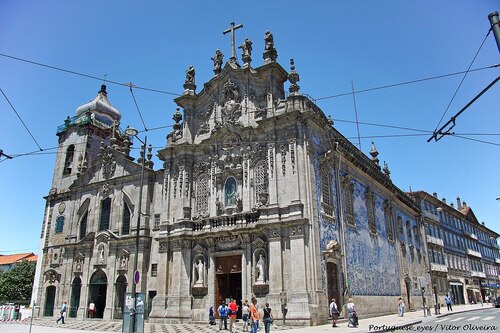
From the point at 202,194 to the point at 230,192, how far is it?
232cm

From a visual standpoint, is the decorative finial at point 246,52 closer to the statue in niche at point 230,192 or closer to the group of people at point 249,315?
the statue in niche at point 230,192

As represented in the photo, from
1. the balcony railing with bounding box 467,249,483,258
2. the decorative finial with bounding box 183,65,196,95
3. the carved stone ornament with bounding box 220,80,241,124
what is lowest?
the balcony railing with bounding box 467,249,483,258

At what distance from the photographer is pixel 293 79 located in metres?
25.2

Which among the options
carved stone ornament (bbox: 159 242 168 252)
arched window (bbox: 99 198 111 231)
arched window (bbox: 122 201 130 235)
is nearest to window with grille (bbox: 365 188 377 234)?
carved stone ornament (bbox: 159 242 168 252)

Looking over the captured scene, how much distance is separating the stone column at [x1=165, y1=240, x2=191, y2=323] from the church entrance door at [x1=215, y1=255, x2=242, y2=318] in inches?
79.7

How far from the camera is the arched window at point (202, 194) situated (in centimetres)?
2645

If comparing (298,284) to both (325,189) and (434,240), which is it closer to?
(325,189)

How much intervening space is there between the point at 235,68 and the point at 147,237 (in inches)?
552

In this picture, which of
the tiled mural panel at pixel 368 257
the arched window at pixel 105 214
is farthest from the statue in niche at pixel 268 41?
the arched window at pixel 105 214

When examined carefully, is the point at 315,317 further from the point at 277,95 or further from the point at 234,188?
the point at 277,95

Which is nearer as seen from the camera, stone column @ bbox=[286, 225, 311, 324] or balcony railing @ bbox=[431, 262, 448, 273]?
stone column @ bbox=[286, 225, 311, 324]

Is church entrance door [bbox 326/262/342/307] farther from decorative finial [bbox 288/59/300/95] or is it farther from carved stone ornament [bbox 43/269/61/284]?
carved stone ornament [bbox 43/269/61/284]

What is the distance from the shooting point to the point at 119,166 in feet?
110

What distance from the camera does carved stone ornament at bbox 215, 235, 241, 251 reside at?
23.9m
